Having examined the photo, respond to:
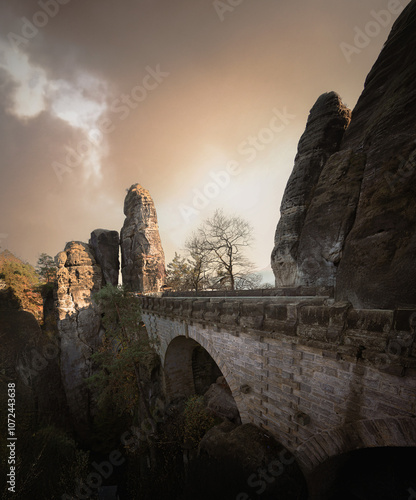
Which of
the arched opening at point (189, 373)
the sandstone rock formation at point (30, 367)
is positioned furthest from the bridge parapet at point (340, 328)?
the sandstone rock formation at point (30, 367)

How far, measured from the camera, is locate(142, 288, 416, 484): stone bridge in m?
2.38

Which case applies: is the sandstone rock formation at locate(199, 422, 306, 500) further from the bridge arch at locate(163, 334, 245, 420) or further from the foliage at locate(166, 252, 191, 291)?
the foliage at locate(166, 252, 191, 291)

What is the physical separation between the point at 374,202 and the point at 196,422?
1051cm

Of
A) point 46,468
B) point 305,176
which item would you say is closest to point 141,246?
point 46,468

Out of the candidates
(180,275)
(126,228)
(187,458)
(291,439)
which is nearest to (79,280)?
(126,228)

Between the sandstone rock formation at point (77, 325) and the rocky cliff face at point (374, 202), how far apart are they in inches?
751

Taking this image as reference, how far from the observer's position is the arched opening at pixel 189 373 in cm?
931

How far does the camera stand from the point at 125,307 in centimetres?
1371

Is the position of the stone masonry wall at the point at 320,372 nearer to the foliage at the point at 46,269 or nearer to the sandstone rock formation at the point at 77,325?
the sandstone rock formation at the point at 77,325

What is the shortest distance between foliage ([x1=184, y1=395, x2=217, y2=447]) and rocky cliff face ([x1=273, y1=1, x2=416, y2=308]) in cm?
708

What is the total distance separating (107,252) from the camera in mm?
23297

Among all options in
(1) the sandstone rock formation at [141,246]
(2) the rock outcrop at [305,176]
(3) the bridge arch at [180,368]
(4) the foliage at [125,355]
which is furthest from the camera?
(1) the sandstone rock formation at [141,246]

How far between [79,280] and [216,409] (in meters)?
18.5

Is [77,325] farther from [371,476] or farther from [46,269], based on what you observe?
[371,476]
